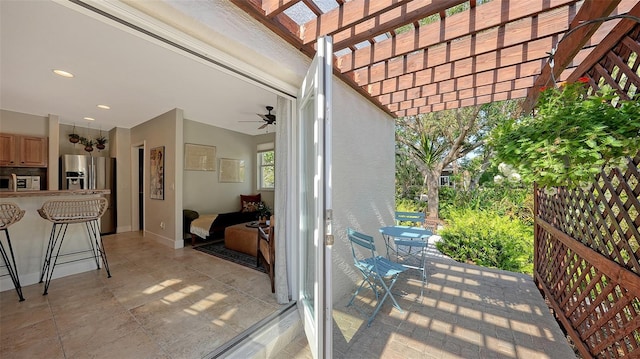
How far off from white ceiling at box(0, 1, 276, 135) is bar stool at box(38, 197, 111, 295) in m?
1.59

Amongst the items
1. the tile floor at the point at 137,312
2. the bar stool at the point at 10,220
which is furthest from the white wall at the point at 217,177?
the bar stool at the point at 10,220

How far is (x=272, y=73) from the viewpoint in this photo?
1.94 metres

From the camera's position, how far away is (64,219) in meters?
2.66

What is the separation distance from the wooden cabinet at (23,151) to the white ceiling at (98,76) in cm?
52

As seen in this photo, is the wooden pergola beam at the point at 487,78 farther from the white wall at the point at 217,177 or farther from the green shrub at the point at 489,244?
the white wall at the point at 217,177

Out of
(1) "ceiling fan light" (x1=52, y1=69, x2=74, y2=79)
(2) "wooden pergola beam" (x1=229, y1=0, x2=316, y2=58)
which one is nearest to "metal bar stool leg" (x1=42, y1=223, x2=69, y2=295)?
(1) "ceiling fan light" (x1=52, y1=69, x2=74, y2=79)

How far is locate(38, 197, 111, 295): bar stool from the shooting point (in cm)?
261

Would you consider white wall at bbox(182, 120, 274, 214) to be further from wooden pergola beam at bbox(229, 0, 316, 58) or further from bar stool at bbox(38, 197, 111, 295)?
wooden pergola beam at bbox(229, 0, 316, 58)

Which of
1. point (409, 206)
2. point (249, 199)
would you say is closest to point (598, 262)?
point (409, 206)

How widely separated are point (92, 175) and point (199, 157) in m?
2.39

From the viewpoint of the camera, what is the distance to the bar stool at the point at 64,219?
261 centimetres

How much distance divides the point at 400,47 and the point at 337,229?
1.82 meters

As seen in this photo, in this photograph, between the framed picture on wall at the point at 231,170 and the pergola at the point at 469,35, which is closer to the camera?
the pergola at the point at 469,35

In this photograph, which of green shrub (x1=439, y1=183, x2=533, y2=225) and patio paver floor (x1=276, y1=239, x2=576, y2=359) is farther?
green shrub (x1=439, y1=183, x2=533, y2=225)
